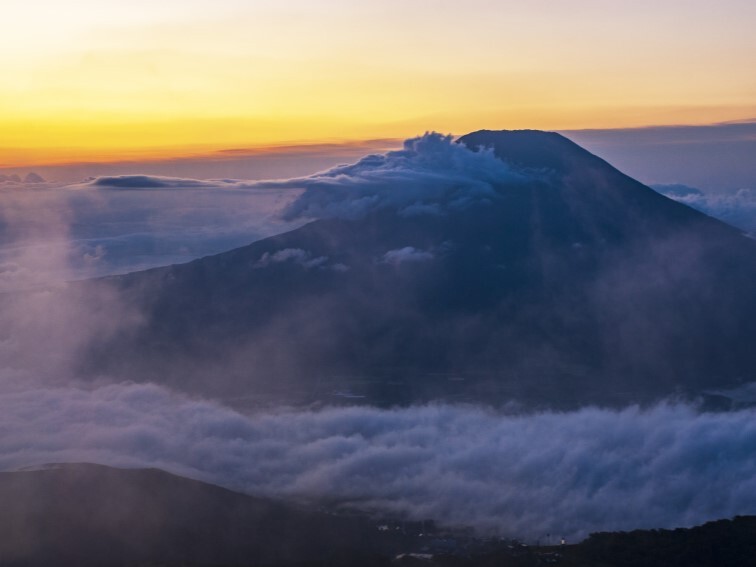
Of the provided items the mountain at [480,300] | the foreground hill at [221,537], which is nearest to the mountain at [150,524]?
the foreground hill at [221,537]

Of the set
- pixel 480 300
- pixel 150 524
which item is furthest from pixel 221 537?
pixel 480 300

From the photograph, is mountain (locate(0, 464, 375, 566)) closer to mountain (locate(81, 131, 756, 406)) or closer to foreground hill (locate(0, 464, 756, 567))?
foreground hill (locate(0, 464, 756, 567))

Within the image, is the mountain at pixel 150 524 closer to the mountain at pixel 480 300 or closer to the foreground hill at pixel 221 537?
the foreground hill at pixel 221 537

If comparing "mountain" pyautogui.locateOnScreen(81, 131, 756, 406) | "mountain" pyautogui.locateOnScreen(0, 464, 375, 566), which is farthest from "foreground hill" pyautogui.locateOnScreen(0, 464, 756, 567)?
"mountain" pyautogui.locateOnScreen(81, 131, 756, 406)

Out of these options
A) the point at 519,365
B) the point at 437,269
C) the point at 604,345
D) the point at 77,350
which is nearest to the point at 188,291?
the point at 77,350

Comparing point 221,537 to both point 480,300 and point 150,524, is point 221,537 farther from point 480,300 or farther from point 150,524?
point 480,300

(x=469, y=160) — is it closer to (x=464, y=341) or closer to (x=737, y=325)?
(x=464, y=341)
